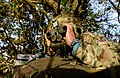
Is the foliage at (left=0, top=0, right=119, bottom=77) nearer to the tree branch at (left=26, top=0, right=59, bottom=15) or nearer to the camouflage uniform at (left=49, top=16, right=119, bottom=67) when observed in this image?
the tree branch at (left=26, top=0, right=59, bottom=15)

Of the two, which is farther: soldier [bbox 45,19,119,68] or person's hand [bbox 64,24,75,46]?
person's hand [bbox 64,24,75,46]

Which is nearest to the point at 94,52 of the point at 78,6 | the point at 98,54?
the point at 98,54

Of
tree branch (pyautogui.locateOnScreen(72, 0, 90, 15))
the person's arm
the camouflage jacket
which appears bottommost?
the camouflage jacket

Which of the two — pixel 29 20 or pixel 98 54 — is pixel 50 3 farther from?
pixel 98 54

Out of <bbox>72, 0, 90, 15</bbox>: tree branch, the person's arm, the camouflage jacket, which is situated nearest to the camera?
the camouflage jacket

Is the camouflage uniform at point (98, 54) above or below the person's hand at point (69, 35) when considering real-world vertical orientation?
below

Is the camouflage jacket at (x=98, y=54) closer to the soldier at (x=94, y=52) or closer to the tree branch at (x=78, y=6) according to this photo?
the soldier at (x=94, y=52)

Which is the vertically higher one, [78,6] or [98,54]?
[78,6]

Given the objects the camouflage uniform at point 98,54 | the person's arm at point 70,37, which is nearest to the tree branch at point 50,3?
the person's arm at point 70,37

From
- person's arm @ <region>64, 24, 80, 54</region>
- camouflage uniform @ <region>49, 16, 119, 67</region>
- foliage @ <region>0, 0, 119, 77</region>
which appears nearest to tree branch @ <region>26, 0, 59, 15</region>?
foliage @ <region>0, 0, 119, 77</region>

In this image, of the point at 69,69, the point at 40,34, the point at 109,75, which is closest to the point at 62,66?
the point at 69,69

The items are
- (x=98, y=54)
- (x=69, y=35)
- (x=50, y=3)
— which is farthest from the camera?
(x=50, y=3)

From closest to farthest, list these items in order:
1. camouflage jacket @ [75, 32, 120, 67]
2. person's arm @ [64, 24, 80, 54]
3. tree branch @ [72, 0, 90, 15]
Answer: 1. camouflage jacket @ [75, 32, 120, 67]
2. person's arm @ [64, 24, 80, 54]
3. tree branch @ [72, 0, 90, 15]

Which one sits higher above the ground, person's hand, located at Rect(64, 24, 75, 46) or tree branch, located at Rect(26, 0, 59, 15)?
tree branch, located at Rect(26, 0, 59, 15)
